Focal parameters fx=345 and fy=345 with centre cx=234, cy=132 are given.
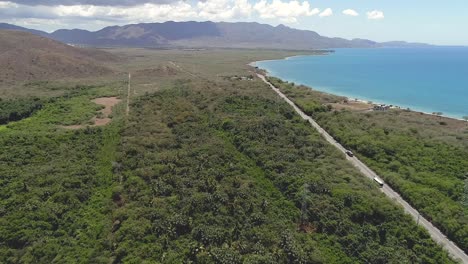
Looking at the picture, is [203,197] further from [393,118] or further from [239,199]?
[393,118]

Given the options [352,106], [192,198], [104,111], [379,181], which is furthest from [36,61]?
[379,181]

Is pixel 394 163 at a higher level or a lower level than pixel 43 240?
higher

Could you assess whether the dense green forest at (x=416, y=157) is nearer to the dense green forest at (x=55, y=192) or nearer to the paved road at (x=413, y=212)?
the paved road at (x=413, y=212)

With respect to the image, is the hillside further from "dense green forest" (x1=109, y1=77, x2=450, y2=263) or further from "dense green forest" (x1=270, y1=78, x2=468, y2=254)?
"dense green forest" (x1=270, y1=78, x2=468, y2=254)

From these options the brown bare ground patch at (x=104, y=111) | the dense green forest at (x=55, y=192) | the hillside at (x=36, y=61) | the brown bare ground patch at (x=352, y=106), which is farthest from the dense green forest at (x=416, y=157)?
the hillside at (x=36, y=61)

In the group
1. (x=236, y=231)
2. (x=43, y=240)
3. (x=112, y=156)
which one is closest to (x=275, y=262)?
(x=236, y=231)

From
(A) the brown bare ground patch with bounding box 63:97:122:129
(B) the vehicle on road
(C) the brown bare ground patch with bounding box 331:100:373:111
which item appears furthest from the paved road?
(A) the brown bare ground patch with bounding box 63:97:122:129

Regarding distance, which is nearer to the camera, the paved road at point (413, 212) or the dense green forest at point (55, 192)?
the paved road at point (413, 212)
